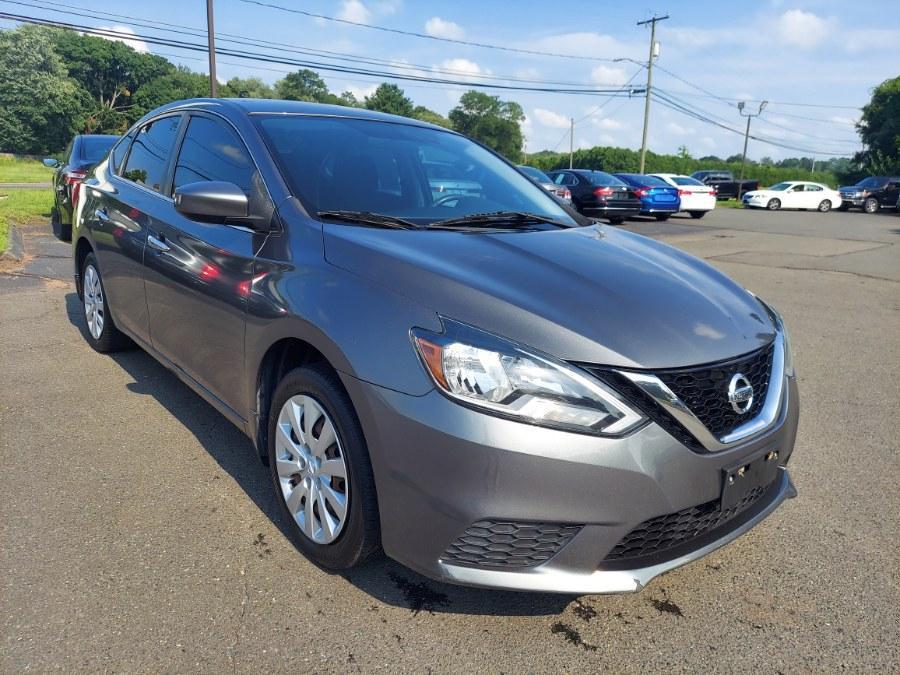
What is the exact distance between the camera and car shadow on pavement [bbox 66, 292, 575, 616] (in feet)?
7.66

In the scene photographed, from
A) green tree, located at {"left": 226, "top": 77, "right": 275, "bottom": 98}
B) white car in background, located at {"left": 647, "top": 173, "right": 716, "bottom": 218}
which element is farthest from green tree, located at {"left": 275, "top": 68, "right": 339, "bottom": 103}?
white car in background, located at {"left": 647, "top": 173, "right": 716, "bottom": 218}

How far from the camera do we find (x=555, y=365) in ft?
6.37

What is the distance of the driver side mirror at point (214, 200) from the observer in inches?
105

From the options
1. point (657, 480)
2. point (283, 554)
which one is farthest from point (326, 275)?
point (657, 480)

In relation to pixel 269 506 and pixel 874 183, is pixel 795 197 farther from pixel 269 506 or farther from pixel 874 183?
pixel 269 506

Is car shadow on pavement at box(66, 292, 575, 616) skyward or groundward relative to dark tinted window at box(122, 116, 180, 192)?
groundward

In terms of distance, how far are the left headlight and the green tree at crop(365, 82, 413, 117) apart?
87036 mm

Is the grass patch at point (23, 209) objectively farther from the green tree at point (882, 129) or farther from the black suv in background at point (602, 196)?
the green tree at point (882, 129)

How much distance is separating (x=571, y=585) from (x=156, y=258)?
2657mm

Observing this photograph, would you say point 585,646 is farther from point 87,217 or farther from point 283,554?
point 87,217

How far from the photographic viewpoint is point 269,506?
2947mm

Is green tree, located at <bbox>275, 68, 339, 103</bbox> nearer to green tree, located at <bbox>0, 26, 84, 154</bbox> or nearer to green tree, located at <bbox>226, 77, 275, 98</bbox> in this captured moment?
green tree, located at <bbox>226, 77, 275, 98</bbox>

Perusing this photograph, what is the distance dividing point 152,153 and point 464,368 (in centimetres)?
296

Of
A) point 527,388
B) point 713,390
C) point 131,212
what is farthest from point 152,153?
point 713,390
